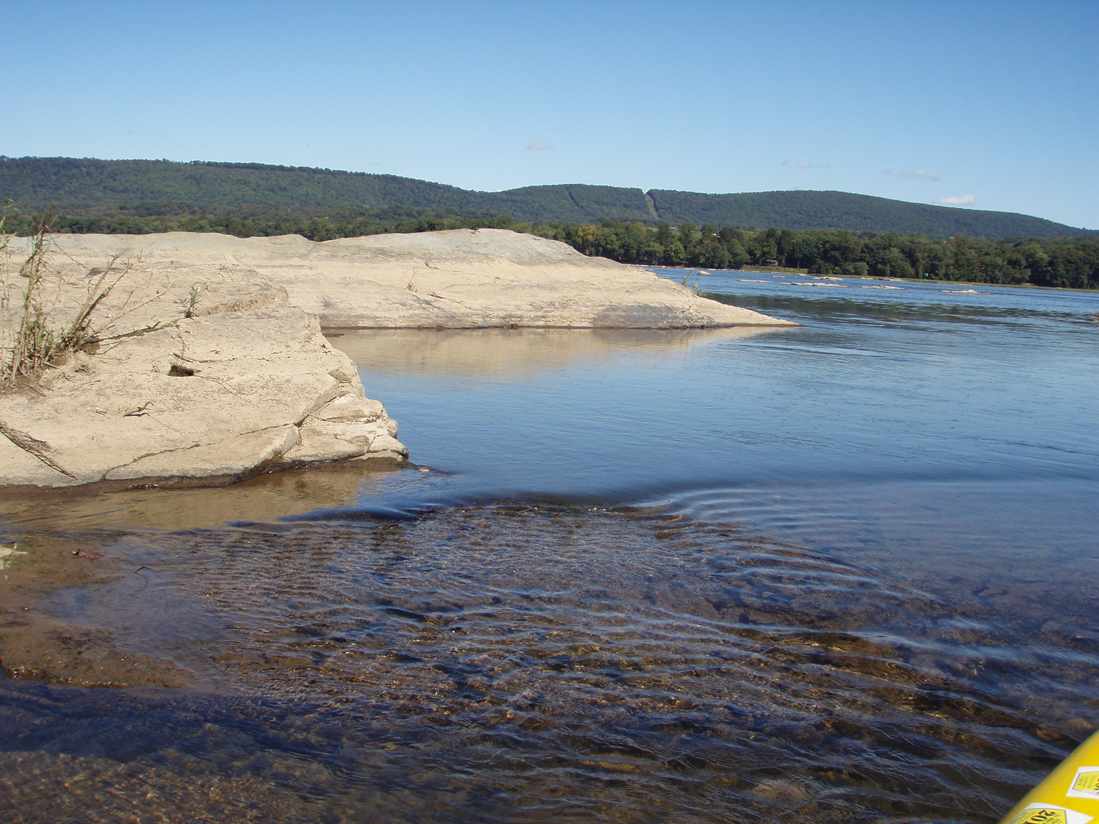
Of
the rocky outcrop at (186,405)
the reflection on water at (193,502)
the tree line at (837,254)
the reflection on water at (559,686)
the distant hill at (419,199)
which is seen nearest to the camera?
the reflection on water at (559,686)

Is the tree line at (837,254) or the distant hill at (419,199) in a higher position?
the distant hill at (419,199)

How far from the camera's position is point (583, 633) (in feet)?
15.6

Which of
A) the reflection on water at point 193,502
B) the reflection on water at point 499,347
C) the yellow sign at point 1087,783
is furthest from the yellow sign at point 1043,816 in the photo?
the reflection on water at point 499,347

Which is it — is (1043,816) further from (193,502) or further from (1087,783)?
(193,502)

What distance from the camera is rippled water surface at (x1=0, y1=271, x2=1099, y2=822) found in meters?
3.47

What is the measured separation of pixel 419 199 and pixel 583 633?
16264 cm

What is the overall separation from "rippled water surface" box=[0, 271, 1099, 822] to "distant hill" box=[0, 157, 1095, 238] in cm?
11219

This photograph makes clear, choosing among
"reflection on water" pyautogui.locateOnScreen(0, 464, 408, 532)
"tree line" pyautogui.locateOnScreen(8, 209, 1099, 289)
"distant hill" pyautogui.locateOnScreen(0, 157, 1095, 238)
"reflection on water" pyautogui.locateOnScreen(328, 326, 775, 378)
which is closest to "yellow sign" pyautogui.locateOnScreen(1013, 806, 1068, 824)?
"reflection on water" pyautogui.locateOnScreen(0, 464, 408, 532)

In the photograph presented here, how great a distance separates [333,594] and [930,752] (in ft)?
9.41

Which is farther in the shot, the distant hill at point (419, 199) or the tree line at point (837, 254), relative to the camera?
the distant hill at point (419, 199)

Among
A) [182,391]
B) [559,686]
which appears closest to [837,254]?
[182,391]

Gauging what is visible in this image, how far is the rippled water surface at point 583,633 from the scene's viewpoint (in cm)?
347

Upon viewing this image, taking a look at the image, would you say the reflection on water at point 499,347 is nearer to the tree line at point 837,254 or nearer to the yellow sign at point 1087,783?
the yellow sign at point 1087,783

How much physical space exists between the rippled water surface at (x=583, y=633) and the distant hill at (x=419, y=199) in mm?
112187
